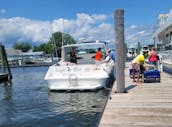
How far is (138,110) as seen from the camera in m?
7.96

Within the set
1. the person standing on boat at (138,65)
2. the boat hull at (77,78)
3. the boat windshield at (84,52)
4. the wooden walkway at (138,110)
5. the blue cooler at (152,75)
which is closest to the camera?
the wooden walkway at (138,110)

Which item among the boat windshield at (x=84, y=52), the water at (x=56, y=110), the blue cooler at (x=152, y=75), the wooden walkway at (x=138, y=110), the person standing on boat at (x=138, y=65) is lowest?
the water at (x=56, y=110)

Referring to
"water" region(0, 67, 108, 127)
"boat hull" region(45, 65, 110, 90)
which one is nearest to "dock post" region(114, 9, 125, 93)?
"water" region(0, 67, 108, 127)

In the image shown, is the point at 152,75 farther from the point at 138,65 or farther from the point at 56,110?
the point at 56,110

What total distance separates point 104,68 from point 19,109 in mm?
5370

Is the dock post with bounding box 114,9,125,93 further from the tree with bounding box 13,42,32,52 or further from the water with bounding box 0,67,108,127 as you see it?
the tree with bounding box 13,42,32,52

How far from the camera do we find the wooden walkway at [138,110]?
6758mm

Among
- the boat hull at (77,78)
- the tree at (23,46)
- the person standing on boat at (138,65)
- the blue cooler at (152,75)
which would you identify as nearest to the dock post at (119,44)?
the blue cooler at (152,75)

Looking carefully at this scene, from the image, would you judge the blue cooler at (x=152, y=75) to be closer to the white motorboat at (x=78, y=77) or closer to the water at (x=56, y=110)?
the water at (x=56, y=110)

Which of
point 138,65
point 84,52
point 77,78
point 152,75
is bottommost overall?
point 77,78

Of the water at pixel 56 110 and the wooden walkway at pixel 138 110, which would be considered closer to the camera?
the wooden walkway at pixel 138 110

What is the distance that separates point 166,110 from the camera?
7.85 meters

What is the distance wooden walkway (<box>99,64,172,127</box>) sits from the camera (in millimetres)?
6758

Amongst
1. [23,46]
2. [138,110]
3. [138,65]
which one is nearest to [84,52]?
[138,65]
